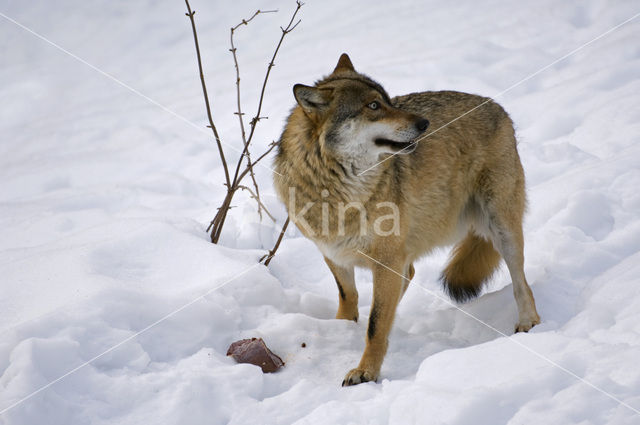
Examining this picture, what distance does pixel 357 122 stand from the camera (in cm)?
355

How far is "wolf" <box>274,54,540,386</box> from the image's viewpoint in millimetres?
3535

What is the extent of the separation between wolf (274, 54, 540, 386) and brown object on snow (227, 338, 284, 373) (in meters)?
0.43

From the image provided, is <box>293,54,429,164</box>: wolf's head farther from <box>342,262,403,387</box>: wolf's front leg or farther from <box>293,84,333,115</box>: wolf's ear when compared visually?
<box>342,262,403,387</box>: wolf's front leg

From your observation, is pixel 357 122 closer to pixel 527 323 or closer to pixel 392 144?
pixel 392 144

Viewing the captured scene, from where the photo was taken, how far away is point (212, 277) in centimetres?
392

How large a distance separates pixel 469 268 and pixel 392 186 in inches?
45.7

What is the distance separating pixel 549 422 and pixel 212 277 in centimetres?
249

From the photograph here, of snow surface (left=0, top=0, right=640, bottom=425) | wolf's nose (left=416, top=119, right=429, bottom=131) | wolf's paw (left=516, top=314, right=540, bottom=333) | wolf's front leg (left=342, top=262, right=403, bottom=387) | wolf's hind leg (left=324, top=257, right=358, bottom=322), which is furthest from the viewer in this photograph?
wolf's hind leg (left=324, top=257, right=358, bottom=322)

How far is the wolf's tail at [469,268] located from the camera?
14.2 feet

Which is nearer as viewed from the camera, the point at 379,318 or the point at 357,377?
the point at 357,377

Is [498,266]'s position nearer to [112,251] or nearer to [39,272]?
[112,251]

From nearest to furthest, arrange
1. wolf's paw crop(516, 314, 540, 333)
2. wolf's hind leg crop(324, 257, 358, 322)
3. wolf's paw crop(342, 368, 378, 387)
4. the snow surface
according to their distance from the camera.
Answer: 1. the snow surface
2. wolf's paw crop(342, 368, 378, 387)
3. wolf's paw crop(516, 314, 540, 333)
4. wolf's hind leg crop(324, 257, 358, 322)

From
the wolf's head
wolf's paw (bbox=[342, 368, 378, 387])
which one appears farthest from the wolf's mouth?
wolf's paw (bbox=[342, 368, 378, 387])

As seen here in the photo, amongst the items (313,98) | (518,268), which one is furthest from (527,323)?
(313,98)
